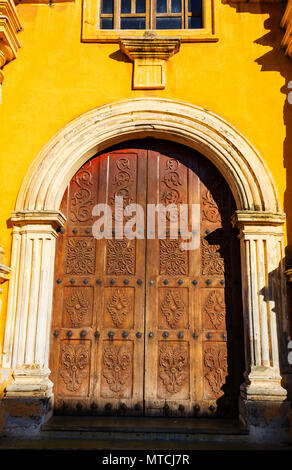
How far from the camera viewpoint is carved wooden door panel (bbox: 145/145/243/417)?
4.36 metres

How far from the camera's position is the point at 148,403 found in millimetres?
4344

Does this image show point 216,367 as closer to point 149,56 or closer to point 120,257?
point 120,257

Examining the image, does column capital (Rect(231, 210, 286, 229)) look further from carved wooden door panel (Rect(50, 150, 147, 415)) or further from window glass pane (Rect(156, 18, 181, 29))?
window glass pane (Rect(156, 18, 181, 29))

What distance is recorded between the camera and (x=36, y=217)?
14.6 feet

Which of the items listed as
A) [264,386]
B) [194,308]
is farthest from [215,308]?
[264,386]

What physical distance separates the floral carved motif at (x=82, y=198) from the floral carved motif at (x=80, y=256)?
0.27 metres

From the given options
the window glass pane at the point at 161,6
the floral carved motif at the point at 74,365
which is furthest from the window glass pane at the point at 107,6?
the floral carved motif at the point at 74,365

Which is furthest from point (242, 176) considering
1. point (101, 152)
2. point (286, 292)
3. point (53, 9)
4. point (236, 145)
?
point (53, 9)

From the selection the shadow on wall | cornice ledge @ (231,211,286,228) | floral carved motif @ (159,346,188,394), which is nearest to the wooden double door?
floral carved motif @ (159,346,188,394)

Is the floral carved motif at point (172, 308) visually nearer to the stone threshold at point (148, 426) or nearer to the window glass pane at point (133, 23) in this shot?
the stone threshold at point (148, 426)

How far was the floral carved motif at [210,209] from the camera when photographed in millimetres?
4754
